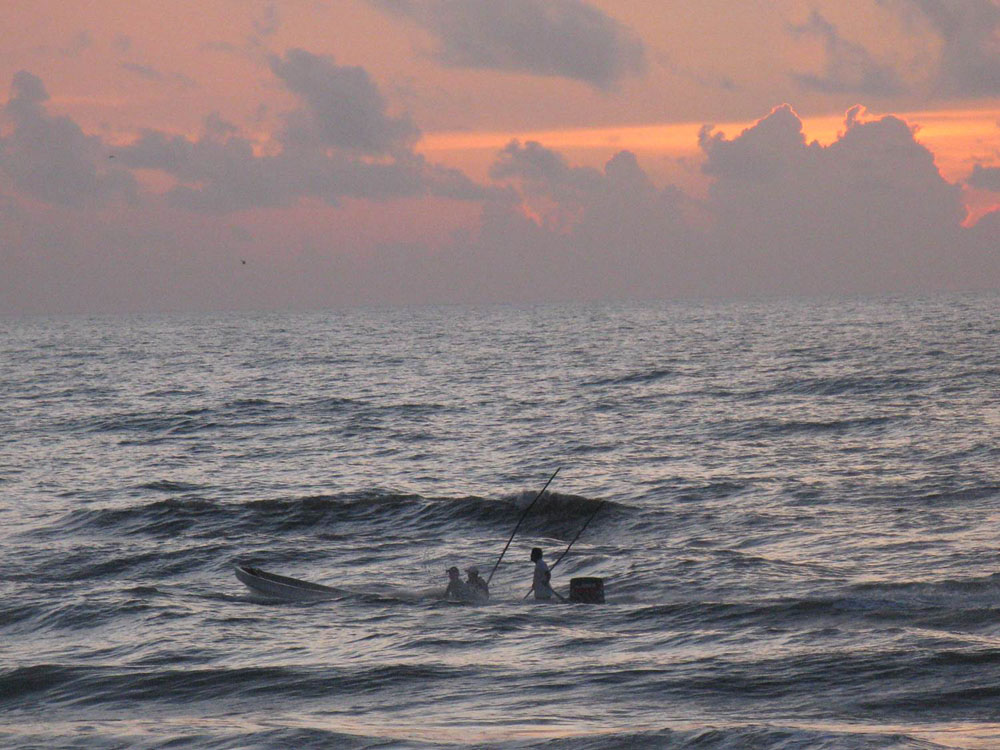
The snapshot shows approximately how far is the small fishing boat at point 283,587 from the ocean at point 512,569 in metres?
0.22

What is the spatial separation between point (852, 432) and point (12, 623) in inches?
1253

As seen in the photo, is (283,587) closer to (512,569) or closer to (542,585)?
(542,585)

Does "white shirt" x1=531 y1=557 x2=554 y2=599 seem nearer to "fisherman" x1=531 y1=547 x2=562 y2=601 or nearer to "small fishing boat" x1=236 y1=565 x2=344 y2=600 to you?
"fisherman" x1=531 y1=547 x2=562 y2=601

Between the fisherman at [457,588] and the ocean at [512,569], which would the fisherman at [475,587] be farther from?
the ocean at [512,569]

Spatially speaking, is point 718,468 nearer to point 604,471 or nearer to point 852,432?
point 604,471

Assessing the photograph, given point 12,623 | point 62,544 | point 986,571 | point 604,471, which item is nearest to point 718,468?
point 604,471

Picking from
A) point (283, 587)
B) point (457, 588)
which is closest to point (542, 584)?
point (457, 588)

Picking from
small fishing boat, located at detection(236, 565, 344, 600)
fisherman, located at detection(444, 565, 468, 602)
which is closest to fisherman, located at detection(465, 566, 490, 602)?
fisherman, located at detection(444, 565, 468, 602)

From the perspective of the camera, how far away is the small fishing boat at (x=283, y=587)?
73.7 ft

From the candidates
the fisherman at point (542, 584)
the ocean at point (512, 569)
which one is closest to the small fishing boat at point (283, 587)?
the ocean at point (512, 569)

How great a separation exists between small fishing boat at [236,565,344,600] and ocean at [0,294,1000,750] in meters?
0.22

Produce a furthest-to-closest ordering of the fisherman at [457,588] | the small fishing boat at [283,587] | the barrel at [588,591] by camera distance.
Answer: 1. the small fishing boat at [283,587]
2. the fisherman at [457,588]
3. the barrel at [588,591]

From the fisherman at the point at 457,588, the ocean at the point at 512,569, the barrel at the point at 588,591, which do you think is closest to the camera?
the ocean at the point at 512,569

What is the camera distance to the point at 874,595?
2131 cm
